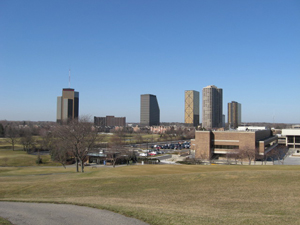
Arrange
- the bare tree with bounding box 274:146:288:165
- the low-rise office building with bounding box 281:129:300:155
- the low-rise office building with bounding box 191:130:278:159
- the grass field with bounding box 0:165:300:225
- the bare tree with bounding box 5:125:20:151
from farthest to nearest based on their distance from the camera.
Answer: the low-rise office building with bounding box 281:129:300:155
the bare tree with bounding box 5:125:20:151
the low-rise office building with bounding box 191:130:278:159
the bare tree with bounding box 274:146:288:165
the grass field with bounding box 0:165:300:225

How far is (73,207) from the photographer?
12438 mm

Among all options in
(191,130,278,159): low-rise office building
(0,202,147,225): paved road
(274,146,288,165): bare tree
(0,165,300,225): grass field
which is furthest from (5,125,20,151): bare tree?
(0,202,147,225): paved road

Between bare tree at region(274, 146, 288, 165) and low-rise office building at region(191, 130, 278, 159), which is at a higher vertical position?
low-rise office building at region(191, 130, 278, 159)

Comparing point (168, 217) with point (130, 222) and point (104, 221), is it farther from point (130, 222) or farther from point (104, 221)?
point (104, 221)

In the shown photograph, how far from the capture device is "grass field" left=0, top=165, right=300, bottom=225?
34.5 feet

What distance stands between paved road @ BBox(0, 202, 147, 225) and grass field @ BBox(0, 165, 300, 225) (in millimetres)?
713

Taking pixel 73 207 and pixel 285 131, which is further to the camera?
pixel 285 131

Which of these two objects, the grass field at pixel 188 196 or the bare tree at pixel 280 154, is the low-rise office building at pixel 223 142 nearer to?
the bare tree at pixel 280 154

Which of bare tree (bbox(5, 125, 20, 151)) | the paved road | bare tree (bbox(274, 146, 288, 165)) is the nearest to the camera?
the paved road

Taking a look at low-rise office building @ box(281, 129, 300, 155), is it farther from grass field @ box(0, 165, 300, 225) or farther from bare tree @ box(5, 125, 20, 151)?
bare tree @ box(5, 125, 20, 151)

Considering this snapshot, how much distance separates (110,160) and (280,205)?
147 feet

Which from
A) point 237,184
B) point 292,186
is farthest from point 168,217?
point 292,186

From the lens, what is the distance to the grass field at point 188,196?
10.5 metres

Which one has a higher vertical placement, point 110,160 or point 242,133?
point 242,133
